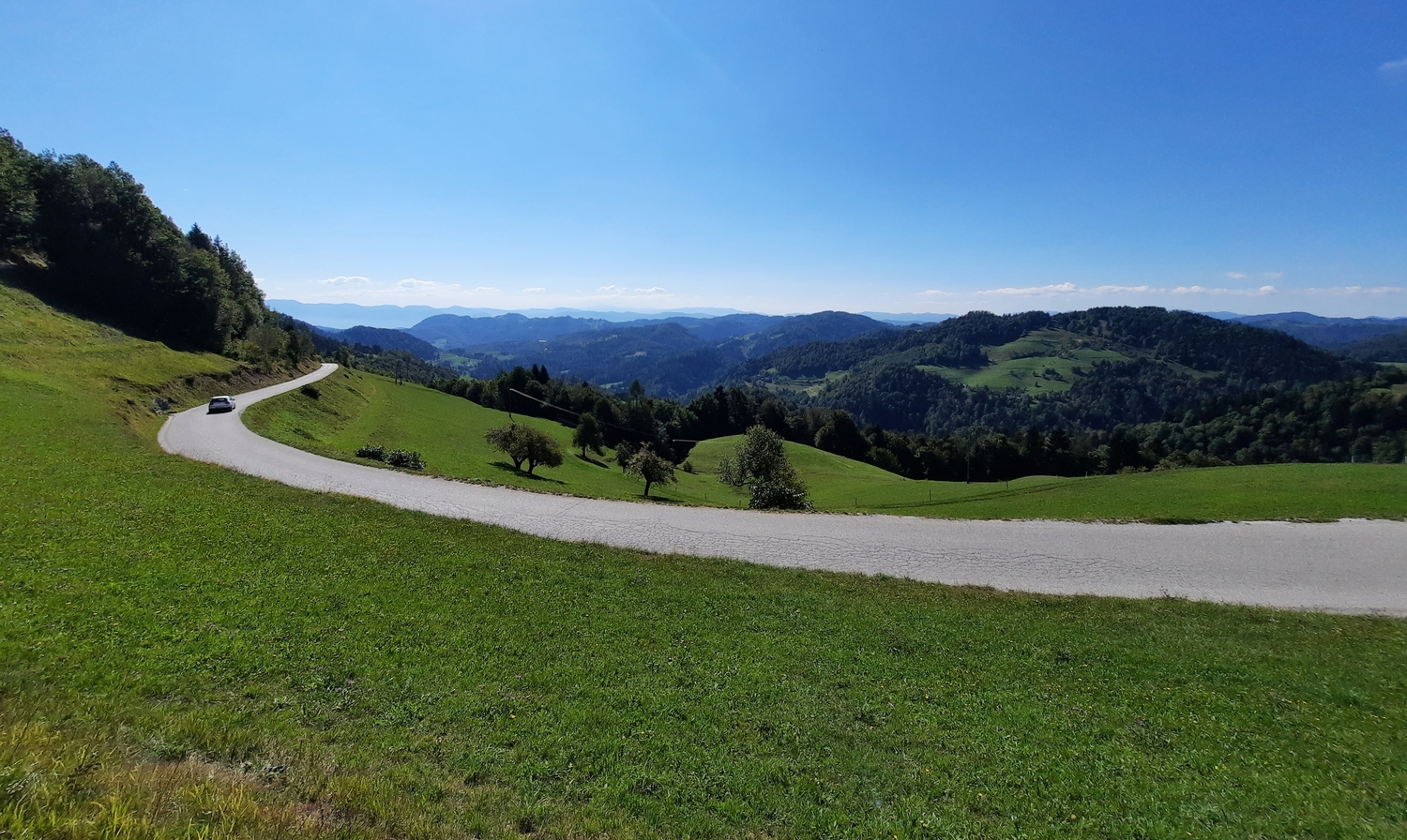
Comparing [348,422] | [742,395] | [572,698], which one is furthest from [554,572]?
[742,395]

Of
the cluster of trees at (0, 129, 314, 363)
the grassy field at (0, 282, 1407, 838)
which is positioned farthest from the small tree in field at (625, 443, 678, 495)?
the cluster of trees at (0, 129, 314, 363)

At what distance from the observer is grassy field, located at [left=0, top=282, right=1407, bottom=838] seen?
561 cm

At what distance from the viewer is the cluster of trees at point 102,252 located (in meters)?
51.8

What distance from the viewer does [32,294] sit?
1829 inches

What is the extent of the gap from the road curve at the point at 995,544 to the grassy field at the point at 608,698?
2012 millimetres

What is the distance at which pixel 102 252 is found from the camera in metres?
53.6

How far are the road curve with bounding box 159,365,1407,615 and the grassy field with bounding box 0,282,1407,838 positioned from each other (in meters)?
2.01

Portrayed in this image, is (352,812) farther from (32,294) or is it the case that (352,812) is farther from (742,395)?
(742,395)

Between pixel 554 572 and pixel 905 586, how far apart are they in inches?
381

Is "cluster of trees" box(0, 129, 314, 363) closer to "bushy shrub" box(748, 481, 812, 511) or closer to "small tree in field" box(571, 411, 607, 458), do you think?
"small tree in field" box(571, 411, 607, 458)

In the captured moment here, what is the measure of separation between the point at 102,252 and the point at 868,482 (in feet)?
268

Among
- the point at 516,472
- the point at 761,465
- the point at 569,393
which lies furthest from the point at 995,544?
the point at 569,393

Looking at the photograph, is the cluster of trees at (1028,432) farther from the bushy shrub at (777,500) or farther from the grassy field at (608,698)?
the grassy field at (608,698)

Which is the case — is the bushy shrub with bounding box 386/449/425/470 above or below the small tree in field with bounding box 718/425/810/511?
above
